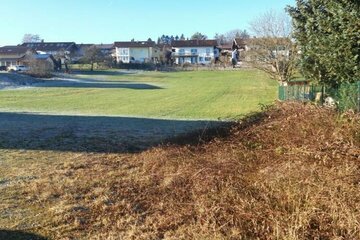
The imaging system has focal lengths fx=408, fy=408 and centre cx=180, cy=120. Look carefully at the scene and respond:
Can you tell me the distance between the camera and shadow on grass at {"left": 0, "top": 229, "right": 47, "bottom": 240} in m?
5.19

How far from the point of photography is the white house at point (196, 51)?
384ft

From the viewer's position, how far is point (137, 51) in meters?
120

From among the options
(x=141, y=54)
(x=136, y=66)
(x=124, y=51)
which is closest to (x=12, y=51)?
(x=136, y=66)

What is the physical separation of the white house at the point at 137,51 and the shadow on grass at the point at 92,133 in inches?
3972

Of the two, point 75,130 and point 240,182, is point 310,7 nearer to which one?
point 75,130

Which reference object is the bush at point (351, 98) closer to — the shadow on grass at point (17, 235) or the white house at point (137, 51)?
the shadow on grass at point (17, 235)

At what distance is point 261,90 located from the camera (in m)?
39.4

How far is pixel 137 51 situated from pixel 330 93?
4252 inches

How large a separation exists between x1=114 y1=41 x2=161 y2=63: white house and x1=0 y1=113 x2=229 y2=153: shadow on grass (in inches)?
3972

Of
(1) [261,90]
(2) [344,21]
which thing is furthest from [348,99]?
(1) [261,90]

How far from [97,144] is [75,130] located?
338cm

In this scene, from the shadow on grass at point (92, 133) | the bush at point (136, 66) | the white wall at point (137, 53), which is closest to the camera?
the shadow on grass at point (92, 133)

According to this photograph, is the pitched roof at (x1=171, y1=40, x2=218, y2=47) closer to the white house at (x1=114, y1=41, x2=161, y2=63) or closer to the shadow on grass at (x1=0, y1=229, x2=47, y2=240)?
the white house at (x1=114, y1=41, x2=161, y2=63)

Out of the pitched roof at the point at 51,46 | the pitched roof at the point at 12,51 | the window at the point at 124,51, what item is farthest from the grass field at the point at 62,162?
the window at the point at 124,51
